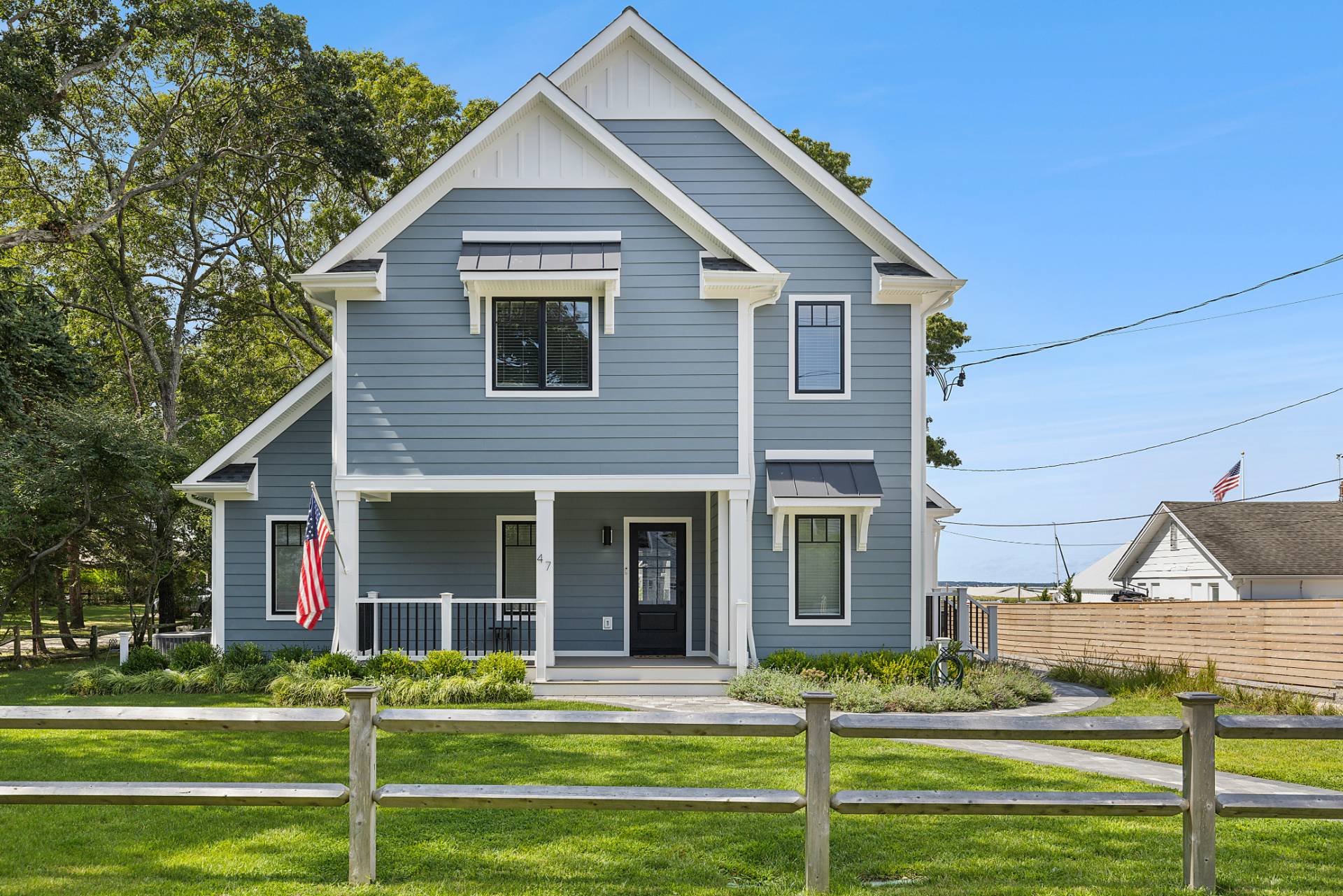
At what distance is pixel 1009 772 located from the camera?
29.7 ft

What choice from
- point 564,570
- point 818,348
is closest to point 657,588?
point 564,570

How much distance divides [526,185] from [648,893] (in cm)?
1194

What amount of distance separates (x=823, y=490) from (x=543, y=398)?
4.36m

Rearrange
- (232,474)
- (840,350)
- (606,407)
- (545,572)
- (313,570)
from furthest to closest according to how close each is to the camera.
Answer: (232,474), (840,350), (606,407), (545,572), (313,570)

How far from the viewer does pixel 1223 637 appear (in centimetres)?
1716

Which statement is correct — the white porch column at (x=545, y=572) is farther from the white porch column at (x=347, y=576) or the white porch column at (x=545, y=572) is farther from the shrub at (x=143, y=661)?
the shrub at (x=143, y=661)

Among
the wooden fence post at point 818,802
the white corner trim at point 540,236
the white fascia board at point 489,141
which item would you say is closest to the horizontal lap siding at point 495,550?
the white corner trim at point 540,236

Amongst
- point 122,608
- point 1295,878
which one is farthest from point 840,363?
point 122,608

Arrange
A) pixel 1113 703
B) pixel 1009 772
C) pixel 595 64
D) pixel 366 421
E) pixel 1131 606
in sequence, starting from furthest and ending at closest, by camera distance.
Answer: pixel 1131 606 < pixel 595 64 < pixel 366 421 < pixel 1113 703 < pixel 1009 772

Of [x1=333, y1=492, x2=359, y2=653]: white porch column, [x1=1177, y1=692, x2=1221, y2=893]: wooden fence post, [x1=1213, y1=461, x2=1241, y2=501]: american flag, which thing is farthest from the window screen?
[x1=1213, y1=461, x2=1241, y2=501]: american flag

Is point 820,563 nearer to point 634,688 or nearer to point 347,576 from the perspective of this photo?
point 634,688

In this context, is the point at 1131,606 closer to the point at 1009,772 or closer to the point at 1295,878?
the point at 1009,772

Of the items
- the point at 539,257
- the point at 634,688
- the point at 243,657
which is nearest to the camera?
the point at 634,688

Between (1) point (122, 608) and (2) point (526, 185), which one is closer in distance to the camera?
(2) point (526, 185)
